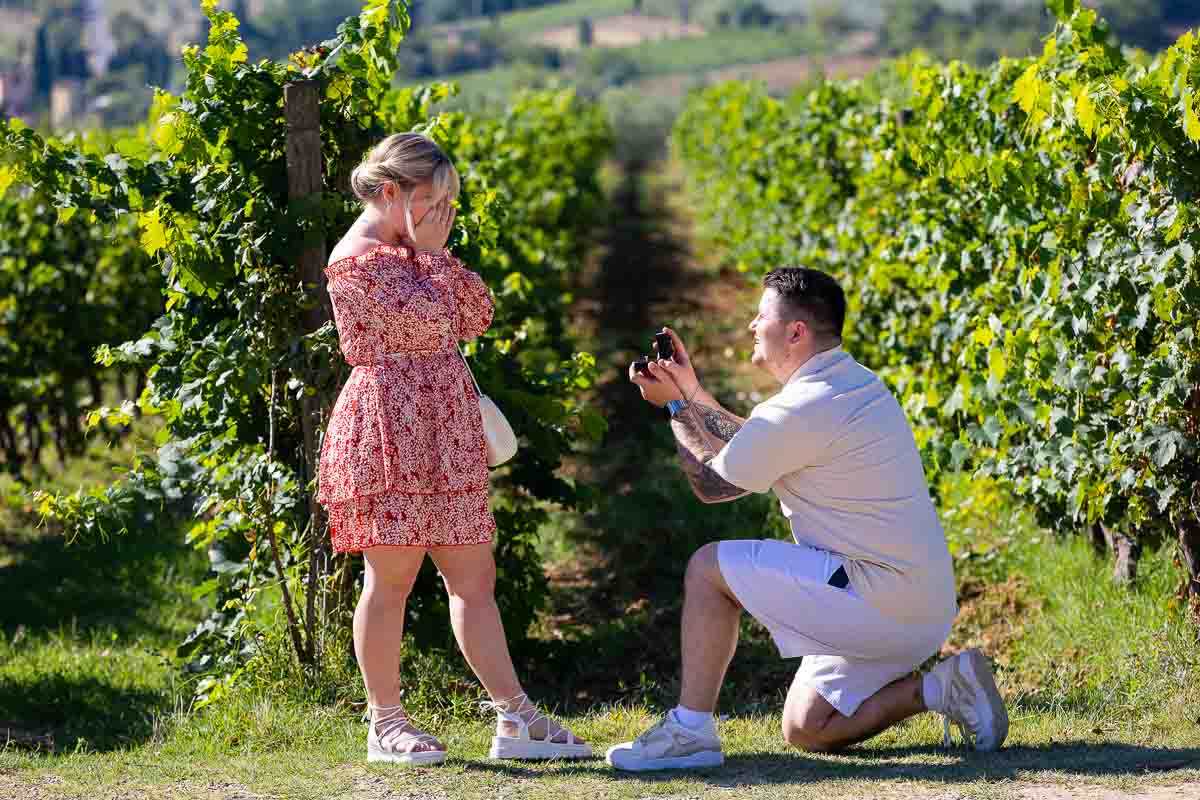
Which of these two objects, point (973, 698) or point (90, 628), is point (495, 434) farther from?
point (90, 628)

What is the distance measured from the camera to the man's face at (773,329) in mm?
3908

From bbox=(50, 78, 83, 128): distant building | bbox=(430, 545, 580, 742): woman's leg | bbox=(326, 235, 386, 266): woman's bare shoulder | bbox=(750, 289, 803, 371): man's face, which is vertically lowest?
bbox=(430, 545, 580, 742): woman's leg

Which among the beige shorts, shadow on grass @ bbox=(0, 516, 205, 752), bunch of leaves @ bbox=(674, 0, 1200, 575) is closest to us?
the beige shorts

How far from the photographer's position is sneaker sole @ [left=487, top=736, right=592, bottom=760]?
13.3 feet

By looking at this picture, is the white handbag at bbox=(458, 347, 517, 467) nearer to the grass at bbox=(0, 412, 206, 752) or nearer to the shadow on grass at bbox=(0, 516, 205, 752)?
the grass at bbox=(0, 412, 206, 752)

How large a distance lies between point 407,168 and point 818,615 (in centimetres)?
162

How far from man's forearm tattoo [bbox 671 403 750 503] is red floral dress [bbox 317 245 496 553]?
1.91ft

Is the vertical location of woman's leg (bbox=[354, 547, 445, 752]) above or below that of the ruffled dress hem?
below

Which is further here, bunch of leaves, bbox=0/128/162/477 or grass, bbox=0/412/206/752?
bunch of leaves, bbox=0/128/162/477

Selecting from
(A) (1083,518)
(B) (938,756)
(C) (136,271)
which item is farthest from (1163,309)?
(C) (136,271)

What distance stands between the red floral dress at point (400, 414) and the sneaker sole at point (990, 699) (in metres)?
1.40

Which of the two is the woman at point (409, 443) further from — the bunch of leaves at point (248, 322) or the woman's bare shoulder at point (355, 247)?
the bunch of leaves at point (248, 322)

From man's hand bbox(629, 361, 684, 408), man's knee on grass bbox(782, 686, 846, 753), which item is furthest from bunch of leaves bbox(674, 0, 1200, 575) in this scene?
man's hand bbox(629, 361, 684, 408)

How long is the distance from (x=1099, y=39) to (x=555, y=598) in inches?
131
